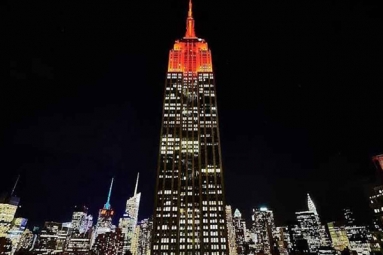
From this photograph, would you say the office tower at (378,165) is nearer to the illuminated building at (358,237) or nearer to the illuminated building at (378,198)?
the illuminated building at (378,198)

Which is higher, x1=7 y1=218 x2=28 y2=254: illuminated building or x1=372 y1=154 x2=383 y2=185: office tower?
x1=372 y1=154 x2=383 y2=185: office tower

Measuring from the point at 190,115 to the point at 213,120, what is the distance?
11.0 meters

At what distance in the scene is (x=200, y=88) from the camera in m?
130

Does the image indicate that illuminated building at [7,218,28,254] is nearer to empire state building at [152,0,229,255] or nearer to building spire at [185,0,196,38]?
empire state building at [152,0,229,255]

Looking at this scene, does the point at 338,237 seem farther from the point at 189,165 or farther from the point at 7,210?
the point at 7,210

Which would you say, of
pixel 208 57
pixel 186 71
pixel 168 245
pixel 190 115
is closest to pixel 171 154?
pixel 190 115

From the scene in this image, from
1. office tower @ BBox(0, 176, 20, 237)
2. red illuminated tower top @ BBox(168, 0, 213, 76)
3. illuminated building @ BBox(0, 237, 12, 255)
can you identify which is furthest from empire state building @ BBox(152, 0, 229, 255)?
office tower @ BBox(0, 176, 20, 237)

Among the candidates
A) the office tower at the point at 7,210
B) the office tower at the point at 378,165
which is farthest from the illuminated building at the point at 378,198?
the office tower at the point at 7,210

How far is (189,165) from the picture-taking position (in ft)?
359

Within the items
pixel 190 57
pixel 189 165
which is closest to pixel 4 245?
pixel 189 165

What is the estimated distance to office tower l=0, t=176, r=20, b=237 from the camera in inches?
5167

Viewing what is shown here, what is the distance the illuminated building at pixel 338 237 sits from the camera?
6640 inches

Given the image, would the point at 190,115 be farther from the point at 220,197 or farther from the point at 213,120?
the point at 220,197

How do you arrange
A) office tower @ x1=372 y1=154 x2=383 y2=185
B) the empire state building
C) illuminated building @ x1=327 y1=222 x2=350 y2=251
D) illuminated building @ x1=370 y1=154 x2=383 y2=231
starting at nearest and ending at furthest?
1. illuminated building @ x1=370 y1=154 x2=383 y2=231
2. office tower @ x1=372 y1=154 x2=383 y2=185
3. the empire state building
4. illuminated building @ x1=327 y1=222 x2=350 y2=251
